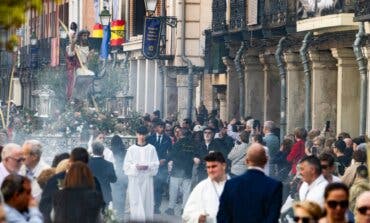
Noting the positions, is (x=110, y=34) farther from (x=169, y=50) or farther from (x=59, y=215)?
(x=59, y=215)

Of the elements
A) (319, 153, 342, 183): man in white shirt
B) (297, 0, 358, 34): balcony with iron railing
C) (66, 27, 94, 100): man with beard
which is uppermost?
(297, 0, 358, 34): balcony with iron railing

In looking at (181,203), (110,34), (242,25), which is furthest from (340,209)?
(110,34)

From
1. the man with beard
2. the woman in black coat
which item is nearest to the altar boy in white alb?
the woman in black coat

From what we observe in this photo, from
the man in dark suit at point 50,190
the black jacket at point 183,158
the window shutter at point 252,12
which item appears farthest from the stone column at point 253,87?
the man in dark suit at point 50,190

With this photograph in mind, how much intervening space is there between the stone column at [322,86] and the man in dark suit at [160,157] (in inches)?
268

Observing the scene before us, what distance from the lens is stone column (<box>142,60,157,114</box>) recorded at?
61.6 metres

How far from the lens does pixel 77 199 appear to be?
1535 cm

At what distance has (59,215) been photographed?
49.8 ft

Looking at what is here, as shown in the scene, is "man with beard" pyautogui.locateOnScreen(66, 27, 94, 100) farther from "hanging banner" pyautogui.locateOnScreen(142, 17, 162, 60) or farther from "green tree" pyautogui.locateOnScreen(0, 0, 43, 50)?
"green tree" pyautogui.locateOnScreen(0, 0, 43, 50)

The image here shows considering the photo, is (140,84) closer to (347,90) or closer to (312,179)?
(347,90)

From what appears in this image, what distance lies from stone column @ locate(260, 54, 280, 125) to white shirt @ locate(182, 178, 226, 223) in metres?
27.5

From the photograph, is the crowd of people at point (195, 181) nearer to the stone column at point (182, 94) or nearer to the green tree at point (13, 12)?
the green tree at point (13, 12)

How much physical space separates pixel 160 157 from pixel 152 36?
23.0 m

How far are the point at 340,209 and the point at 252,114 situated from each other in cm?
3460
